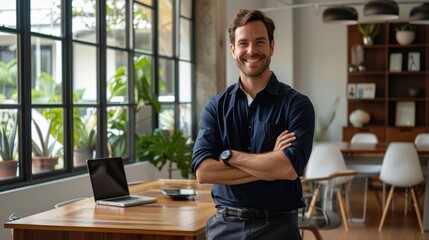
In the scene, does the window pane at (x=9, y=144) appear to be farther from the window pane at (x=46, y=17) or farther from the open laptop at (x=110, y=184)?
the open laptop at (x=110, y=184)

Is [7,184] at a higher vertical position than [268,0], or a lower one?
lower

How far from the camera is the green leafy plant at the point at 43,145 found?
621 centimetres

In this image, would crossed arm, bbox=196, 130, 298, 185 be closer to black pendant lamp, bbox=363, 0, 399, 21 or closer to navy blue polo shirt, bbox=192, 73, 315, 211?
navy blue polo shirt, bbox=192, 73, 315, 211

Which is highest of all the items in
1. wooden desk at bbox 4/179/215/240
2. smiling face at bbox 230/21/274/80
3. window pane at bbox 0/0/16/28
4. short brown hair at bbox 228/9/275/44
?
window pane at bbox 0/0/16/28

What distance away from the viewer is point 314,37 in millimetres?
12391

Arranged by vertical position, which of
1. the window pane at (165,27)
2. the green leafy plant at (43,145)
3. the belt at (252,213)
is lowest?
the belt at (252,213)

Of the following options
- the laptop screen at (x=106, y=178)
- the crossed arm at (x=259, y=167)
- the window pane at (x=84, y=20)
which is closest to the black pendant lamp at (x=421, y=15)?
the window pane at (x=84, y=20)

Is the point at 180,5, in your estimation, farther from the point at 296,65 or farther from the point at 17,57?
the point at 17,57

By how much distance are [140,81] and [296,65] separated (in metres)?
4.79

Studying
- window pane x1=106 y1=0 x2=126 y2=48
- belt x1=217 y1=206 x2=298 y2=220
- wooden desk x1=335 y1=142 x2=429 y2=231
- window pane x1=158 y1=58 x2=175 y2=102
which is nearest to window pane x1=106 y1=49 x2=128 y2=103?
window pane x1=106 y1=0 x2=126 y2=48

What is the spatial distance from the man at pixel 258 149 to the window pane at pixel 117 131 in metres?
4.77

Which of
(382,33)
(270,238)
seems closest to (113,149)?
(270,238)

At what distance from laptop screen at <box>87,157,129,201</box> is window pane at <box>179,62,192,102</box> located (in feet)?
17.3

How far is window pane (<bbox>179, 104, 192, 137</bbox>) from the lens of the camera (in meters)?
9.89
